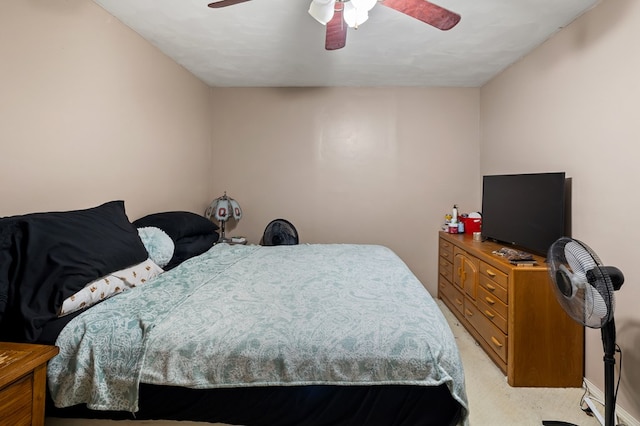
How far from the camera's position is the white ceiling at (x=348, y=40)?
7.16ft

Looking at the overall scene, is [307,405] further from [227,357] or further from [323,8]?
[323,8]

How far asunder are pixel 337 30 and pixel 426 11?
550 millimetres

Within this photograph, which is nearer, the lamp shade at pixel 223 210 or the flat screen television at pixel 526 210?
the flat screen television at pixel 526 210

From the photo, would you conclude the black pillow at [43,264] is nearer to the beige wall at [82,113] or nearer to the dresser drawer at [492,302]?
the beige wall at [82,113]

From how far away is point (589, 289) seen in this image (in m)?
1.42

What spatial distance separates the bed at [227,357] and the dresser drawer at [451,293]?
1884 millimetres

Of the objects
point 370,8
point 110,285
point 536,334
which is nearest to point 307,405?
point 110,285

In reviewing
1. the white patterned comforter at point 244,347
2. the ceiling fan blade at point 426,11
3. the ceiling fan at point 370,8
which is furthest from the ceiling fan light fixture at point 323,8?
the white patterned comforter at point 244,347

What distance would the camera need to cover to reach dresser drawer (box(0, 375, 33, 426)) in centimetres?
98

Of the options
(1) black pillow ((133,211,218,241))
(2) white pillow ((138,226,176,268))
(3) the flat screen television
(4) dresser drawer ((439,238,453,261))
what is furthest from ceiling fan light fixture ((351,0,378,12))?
(4) dresser drawer ((439,238,453,261))

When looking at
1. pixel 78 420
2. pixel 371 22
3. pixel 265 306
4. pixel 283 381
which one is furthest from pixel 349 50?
pixel 78 420

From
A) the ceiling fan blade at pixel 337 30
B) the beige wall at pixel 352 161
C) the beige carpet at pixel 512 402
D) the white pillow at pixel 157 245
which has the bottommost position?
the beige carpet at pixel 512 402

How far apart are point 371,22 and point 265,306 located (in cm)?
208

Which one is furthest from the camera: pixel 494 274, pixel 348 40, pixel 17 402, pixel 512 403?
pixel 348 40
